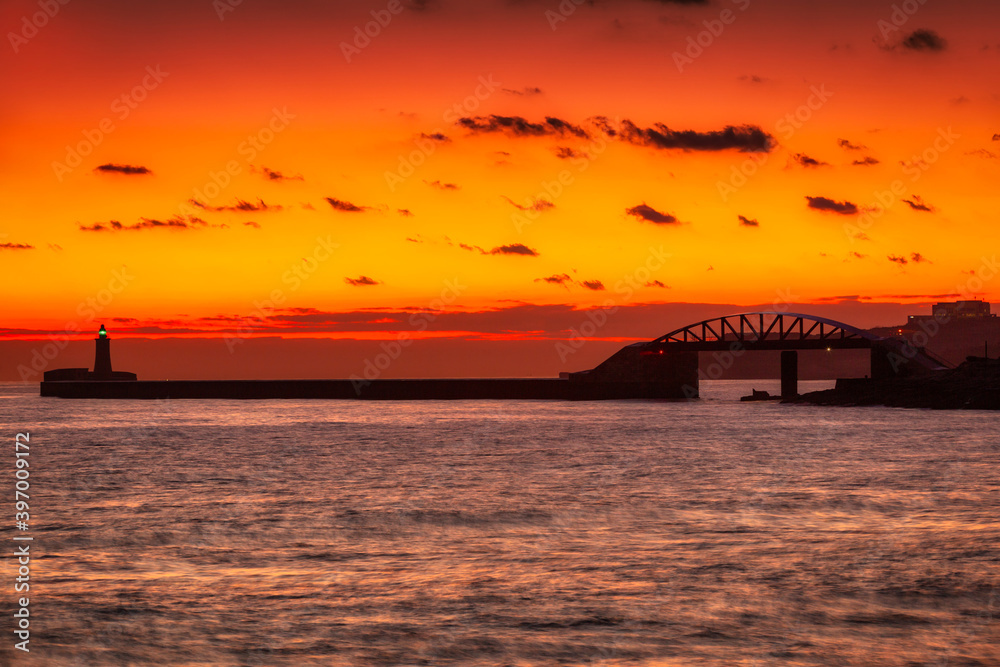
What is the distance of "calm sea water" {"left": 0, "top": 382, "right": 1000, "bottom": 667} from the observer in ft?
49.7

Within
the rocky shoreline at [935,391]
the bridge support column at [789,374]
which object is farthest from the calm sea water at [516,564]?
the bridge support column at [789,374]

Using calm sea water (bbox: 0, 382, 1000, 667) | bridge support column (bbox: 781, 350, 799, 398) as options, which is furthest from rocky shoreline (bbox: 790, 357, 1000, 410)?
calm sea water (bbox: 0, 382, 1000, 667)

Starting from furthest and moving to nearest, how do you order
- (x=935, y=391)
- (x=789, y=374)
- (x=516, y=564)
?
(x=789, y=374) → (x=935, y=391) → (x=516, y=564)

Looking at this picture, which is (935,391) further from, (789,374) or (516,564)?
(516,564)

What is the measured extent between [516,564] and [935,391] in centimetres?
12890

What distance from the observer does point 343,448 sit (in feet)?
222

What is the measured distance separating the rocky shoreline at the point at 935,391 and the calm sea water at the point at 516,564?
291 ft

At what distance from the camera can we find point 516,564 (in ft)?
72.7

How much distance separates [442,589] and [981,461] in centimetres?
4290

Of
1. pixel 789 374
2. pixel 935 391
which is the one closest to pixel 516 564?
pixel 935 391

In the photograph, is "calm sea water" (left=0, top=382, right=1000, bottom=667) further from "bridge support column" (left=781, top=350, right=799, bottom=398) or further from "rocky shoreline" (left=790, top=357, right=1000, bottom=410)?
"bridge support column" (left=781, top=350, right=799, bottom=398)

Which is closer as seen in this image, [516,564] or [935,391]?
[516,564]

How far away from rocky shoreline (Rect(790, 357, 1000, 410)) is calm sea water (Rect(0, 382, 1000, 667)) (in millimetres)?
88645

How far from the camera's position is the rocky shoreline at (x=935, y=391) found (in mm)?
131000
